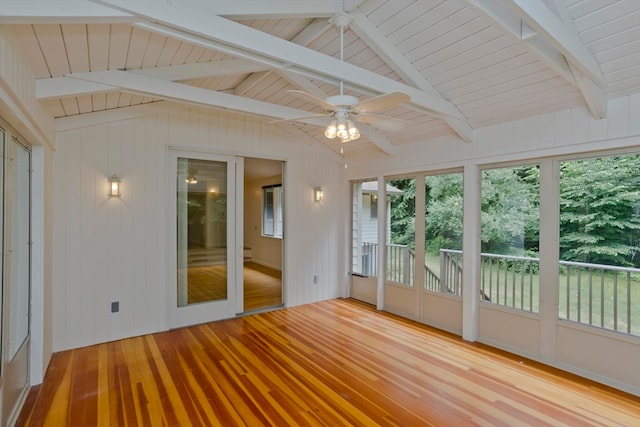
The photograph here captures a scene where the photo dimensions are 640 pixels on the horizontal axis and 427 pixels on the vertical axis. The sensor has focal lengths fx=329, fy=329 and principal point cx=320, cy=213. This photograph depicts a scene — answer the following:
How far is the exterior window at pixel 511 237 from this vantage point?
3713mm

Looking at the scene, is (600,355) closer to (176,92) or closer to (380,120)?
(380,120)

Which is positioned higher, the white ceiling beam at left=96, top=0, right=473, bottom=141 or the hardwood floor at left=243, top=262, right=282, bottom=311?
the white ceiling beam at left=96, top=0, right=473, bottom=141

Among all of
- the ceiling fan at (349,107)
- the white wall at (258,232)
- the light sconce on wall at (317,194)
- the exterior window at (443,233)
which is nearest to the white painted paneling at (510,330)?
the exterior window at (443,233)

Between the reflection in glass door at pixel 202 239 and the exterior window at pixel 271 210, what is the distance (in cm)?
368

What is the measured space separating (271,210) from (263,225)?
1.62ft

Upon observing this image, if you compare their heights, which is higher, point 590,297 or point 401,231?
point 401,231

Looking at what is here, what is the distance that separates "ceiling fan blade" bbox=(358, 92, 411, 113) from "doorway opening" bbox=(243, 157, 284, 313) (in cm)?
461

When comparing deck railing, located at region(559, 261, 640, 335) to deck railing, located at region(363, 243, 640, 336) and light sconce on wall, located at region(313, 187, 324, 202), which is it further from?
light sconce on wall, located at region(313, 187, 324, 202)

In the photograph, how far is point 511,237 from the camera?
393cm

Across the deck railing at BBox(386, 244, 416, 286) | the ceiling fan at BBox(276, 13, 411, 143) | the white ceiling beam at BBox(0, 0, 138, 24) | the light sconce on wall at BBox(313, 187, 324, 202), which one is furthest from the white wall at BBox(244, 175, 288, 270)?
the white ceiling beam at BBox(0, 0, 138, 24)

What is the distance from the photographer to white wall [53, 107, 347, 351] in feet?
12.4

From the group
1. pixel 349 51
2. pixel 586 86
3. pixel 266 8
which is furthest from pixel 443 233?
pixel 266 8

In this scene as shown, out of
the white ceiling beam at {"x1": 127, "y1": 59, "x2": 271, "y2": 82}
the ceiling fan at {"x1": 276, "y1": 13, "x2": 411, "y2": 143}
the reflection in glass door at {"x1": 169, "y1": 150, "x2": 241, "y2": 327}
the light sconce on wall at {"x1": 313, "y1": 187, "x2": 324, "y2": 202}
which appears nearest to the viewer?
the ceiling fan at {"x1": 276, "y1": 13, "x2": 411, "y2": 143}

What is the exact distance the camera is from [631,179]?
9.93 ft
